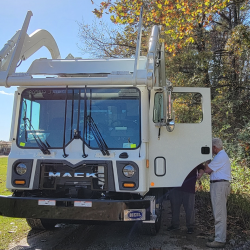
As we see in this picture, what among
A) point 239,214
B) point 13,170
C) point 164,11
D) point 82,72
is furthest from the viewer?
point 164,11

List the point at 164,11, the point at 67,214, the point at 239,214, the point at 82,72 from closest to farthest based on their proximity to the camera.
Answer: the point at 67,214 < the point at 82,72 < the point at 239,214 < the point at 164,11

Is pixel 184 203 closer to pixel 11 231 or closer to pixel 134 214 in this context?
pixel 134 214

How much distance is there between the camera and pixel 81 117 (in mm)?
4711

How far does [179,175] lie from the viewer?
4.80 m

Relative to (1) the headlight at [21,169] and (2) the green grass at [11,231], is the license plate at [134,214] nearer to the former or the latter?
(1) the headlight at [21,169]

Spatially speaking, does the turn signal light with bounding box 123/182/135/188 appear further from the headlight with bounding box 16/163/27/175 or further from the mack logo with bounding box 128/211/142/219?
the headlight with bounding box 16/163/27/175

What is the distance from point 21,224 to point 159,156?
344 centimetres

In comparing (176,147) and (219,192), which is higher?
(176,147)

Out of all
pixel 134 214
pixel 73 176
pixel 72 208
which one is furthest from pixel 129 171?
pixel 72 208

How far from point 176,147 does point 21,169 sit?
Result: 2.46m

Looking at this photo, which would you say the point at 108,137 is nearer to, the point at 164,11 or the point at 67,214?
the point at 67,214

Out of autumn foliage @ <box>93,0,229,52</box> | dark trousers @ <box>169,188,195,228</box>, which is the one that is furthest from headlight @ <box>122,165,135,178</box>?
autumn foliage @ <box>93,0,229,52</box>

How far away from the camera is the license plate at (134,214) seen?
408 centimetres

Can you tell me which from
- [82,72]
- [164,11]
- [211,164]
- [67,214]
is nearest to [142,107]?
[82,72]
